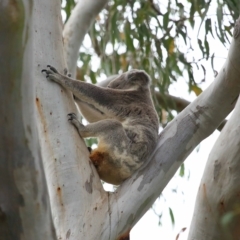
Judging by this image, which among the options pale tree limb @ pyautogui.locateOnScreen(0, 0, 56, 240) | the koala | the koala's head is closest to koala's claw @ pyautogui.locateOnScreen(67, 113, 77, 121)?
the koala

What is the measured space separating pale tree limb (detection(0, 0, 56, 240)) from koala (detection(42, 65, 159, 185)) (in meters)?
0.93

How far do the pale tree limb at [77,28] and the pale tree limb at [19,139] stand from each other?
6.00ft

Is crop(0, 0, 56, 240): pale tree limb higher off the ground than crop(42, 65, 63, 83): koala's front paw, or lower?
lower

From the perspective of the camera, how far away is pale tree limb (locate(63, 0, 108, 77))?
3.56 m

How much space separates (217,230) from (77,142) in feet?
2.42

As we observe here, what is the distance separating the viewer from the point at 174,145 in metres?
2.58

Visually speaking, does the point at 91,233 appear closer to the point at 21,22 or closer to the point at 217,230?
the point at 217,230

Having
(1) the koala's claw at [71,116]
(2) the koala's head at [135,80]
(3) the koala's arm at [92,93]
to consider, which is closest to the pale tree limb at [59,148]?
(1) the koala's claw at [71,116]

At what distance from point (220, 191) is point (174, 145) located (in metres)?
0.39

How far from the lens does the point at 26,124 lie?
1.63 metres

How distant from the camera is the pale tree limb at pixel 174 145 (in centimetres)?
238

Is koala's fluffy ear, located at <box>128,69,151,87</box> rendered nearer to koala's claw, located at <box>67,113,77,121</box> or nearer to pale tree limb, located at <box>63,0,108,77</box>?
pale tree limb, located at <box>63,0,108,77</box>

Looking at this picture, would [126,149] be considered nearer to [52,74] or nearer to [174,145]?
[174,145]

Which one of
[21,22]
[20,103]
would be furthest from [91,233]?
[21,22]
